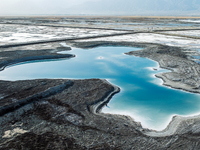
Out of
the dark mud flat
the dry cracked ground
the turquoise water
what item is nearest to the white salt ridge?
the turquoise water

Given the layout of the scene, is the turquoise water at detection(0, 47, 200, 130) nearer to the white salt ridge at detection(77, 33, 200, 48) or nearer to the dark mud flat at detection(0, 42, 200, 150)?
the dark mud flat at detection(0, 42, 200, 150)

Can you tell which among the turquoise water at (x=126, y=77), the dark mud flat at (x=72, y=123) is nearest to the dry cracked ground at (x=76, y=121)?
the dark mud flat at (x=72, y=123)

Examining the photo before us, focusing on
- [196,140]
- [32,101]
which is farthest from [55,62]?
[196,140]

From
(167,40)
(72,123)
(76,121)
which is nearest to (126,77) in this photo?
(76,121)

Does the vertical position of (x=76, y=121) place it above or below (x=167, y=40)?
below

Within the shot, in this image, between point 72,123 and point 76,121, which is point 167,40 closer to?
point 76,121

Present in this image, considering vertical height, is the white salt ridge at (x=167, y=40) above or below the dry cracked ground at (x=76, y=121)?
above

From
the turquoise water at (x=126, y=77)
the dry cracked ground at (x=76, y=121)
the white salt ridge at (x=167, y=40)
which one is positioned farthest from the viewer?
the white salt ridge at (x=167, y=40)

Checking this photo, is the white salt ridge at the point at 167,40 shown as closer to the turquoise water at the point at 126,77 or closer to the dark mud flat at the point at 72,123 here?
the turquoise water at the point at 126,77
